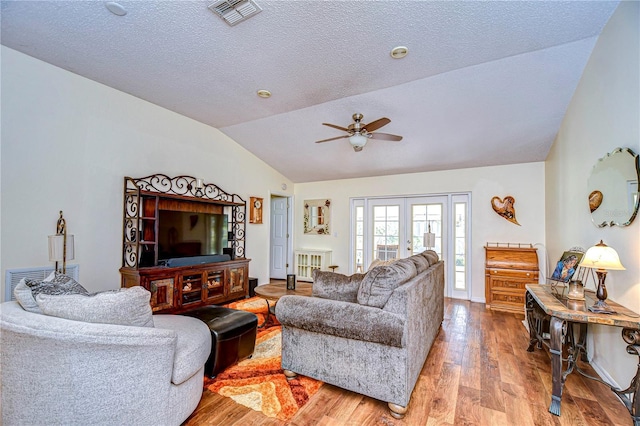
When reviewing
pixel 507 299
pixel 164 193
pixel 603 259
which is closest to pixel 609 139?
pixel 603 259

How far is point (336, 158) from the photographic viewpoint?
5.45 meters

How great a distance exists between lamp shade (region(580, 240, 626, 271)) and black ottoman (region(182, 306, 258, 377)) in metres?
2.65

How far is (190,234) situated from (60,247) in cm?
165

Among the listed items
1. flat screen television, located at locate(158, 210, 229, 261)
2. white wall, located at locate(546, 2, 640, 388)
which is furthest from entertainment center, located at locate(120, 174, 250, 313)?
white wall, located at locate(546, 2, 640, 388)

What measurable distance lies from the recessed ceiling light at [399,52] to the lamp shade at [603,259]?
2.20 metres

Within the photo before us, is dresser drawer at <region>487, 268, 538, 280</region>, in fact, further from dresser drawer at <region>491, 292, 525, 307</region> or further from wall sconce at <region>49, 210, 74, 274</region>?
wall sconce at <region>49, 210, 74, 274</region>

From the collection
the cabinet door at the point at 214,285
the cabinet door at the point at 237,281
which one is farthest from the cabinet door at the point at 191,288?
the cabinet door at the point at 237,281

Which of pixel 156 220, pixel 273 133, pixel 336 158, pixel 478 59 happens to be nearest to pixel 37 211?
pixel 156 220

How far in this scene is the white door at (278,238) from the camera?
6842 mm

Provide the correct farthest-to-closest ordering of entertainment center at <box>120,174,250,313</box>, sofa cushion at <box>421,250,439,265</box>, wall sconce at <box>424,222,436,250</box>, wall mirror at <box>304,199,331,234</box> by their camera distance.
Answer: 1. wall mirror at <box>304,199,331,234</box>
2. wall sconce at <box>424,222,436,250</box>
3. entertainment center at <box>120,174,250,313</box>
4. sofa cushion at <box>421,250,439,265</box>

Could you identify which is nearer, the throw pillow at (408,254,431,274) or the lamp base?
the lamp base

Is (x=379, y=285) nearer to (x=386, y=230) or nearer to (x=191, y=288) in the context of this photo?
(x=191, y=288)

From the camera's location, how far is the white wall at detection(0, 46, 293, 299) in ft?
9.53

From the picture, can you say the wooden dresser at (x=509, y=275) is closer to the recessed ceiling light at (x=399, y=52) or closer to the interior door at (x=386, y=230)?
the interior door at (x=386, y=230)
